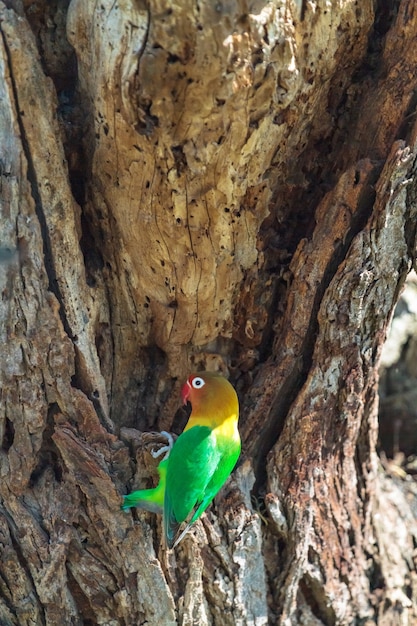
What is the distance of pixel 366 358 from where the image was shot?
2691mm

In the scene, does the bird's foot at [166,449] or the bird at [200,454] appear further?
the bird's foot at [166,449]

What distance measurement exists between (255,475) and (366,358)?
0.69m

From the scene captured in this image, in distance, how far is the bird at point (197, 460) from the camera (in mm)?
2338

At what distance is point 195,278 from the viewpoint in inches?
98.9

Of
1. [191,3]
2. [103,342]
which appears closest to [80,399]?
[103,342]

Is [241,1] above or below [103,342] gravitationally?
above

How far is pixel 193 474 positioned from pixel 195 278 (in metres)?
0.75

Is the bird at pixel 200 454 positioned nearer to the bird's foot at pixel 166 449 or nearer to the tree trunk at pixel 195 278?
the bird's foot at pixel 166 449

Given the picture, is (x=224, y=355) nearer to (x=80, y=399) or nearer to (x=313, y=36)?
(x=80, y=399)

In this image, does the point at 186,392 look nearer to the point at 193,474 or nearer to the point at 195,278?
the point at 193,474

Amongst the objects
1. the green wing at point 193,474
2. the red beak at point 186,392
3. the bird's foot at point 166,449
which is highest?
the red beak at point 186,392

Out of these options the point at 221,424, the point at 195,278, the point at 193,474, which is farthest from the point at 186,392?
the point at 195,278

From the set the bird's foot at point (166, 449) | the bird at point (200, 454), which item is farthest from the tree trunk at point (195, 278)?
the bird at point (200, 454)

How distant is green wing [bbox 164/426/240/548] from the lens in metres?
2.33
